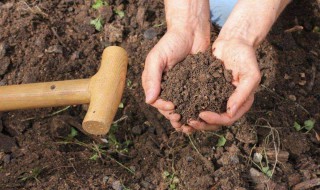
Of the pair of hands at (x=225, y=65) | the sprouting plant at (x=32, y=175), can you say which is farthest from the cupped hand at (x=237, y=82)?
the sprouting plant at (x=32, y=175)

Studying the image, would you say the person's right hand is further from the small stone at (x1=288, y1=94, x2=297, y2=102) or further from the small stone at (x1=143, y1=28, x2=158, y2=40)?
the small stone at (x1=288, y1=94, x2=297, y2=102)

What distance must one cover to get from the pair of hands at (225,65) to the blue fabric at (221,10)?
2.35 feet

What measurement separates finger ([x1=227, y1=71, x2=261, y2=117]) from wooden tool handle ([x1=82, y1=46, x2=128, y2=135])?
0.55 m

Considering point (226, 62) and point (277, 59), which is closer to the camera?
point (226, 62)

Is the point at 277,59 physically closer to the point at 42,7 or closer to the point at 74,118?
the point at 74,118

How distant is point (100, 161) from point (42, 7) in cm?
127

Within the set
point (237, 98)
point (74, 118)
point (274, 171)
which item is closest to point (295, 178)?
point (274, 171)

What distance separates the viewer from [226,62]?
2158 millimetres

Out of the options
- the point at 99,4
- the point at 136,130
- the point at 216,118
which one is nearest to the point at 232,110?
the point at 216,118

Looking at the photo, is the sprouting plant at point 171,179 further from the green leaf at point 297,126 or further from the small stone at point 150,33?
the small stone at point 150,33

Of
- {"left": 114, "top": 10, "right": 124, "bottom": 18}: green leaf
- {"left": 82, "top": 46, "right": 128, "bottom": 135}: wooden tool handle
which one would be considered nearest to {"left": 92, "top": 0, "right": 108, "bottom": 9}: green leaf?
{"left": 114, "top": 10, "right": 124, "bottom": 18}: green leaf

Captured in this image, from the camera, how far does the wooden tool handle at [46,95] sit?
6.75ft

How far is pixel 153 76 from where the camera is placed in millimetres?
2061

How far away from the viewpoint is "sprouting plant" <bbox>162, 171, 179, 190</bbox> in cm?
227
